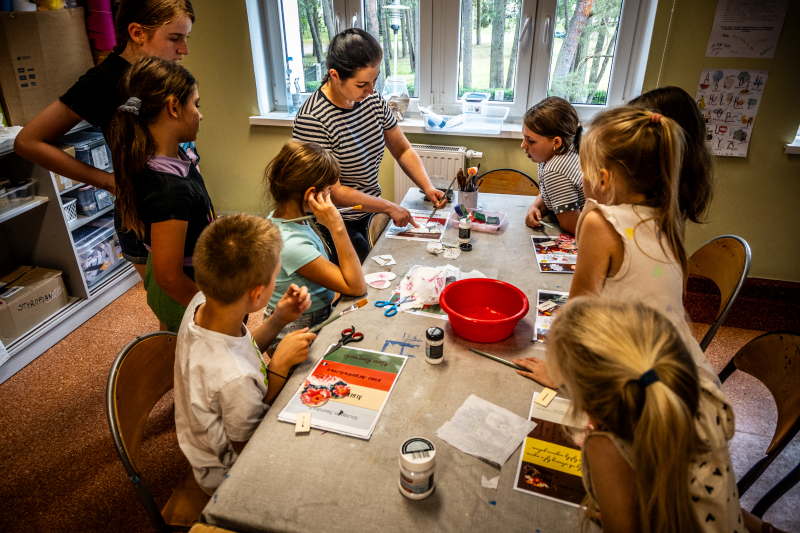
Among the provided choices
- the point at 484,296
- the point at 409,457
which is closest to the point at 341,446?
the point at 409,457

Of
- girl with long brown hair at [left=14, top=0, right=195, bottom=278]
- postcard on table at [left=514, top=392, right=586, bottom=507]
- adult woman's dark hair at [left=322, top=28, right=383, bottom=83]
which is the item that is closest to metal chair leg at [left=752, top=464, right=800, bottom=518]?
postcard on table at [left=514, top=392, right=586, bottom=507]

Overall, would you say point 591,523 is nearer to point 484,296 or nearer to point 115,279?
point 484,296

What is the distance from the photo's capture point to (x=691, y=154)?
143 centimetres

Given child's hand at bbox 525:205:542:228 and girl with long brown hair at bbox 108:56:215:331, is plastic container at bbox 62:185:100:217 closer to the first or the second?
girl with long brown hair at bbox 108:56:215:331

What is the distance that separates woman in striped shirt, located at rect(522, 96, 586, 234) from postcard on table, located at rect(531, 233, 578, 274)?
99 mm

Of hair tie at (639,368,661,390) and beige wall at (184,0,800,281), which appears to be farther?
beige wall at (184,0,800,281)

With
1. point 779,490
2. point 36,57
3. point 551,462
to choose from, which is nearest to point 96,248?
point 36,57

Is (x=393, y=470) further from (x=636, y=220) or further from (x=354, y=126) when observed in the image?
(x=354, y=126)

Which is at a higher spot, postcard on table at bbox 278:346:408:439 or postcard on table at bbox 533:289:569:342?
postcard on table at bbox 533:289:569:342

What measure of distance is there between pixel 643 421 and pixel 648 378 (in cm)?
6

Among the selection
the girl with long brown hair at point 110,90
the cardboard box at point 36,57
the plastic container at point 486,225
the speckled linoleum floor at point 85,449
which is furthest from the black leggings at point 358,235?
the cardboard box at point 36,57

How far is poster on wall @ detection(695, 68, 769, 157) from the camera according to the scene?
8.05 ft

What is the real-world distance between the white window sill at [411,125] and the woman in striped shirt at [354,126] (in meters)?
0.81

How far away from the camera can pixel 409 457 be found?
864 millimetres
